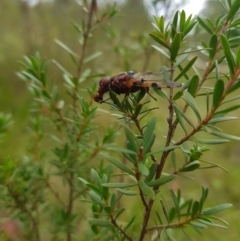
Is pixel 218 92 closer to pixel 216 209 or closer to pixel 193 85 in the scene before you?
pixel 193 85

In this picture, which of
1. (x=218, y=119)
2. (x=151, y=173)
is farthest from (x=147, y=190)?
(x=218, y=119)

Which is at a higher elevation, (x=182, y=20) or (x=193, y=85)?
(x=182, y=20)

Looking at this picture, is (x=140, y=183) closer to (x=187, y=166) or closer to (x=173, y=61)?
(x=187, y=166)

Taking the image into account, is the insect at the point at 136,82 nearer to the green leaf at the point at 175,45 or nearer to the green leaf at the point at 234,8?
the green leaf at the point at 175,45

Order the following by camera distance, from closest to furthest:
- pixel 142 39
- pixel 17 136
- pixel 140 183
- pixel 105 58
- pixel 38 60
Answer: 1. pixel 140 183
2. pixel 38 60
3. pixel 142 39
4. pixel 17 136
5. pixel 105 58

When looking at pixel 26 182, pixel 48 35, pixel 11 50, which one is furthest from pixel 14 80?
pixel 26 182

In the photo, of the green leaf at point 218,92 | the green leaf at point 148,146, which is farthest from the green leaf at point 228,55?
the green leaf at point 148,146

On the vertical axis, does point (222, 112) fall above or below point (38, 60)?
below

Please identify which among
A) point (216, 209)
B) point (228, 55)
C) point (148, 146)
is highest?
point (228, 55)

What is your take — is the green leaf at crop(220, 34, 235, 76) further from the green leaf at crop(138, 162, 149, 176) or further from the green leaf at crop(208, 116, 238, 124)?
the green leaf at crop(138, 162, 149, 176)
